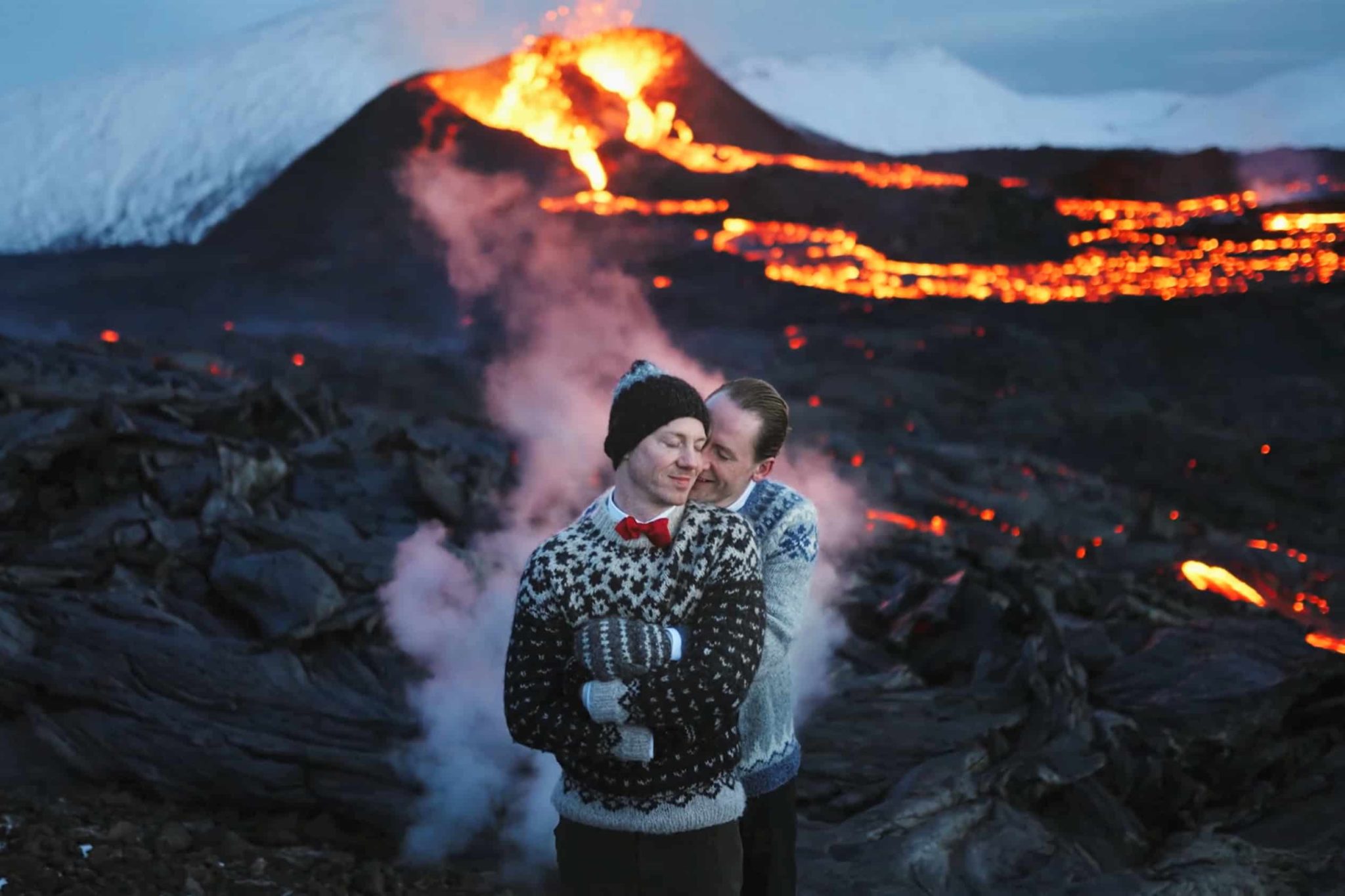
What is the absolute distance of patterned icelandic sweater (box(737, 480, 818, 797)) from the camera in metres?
3.09

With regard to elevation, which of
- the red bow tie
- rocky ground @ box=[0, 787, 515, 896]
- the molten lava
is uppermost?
the molten lava

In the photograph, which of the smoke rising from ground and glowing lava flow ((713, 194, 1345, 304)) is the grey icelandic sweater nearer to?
the smoke rising from ground

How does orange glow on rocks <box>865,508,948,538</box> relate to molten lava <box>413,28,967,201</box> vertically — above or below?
below

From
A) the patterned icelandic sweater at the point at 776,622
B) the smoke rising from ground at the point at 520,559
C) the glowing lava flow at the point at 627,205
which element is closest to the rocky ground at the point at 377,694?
the smoke rising from ground at the point at 520,559

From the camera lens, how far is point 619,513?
2.69 metres

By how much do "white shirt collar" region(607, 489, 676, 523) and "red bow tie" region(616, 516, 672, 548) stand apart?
0.03 ft

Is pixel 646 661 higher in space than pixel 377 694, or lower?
higher

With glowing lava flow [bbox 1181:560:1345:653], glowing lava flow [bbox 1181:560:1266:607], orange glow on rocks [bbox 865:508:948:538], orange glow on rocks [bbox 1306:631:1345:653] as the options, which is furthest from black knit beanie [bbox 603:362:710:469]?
glowing lava flow [bbox 1181:560:1266:607]

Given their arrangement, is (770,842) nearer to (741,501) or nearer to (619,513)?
(741,501)

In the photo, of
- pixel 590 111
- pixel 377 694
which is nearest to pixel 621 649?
pixel 377 694

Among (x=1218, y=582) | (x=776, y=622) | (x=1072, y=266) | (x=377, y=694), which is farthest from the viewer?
(x=1072, y=266)

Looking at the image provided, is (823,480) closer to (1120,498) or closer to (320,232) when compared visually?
(1120,498)

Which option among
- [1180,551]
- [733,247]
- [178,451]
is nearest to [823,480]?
[1180,551]

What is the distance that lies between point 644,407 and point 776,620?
709 mm
